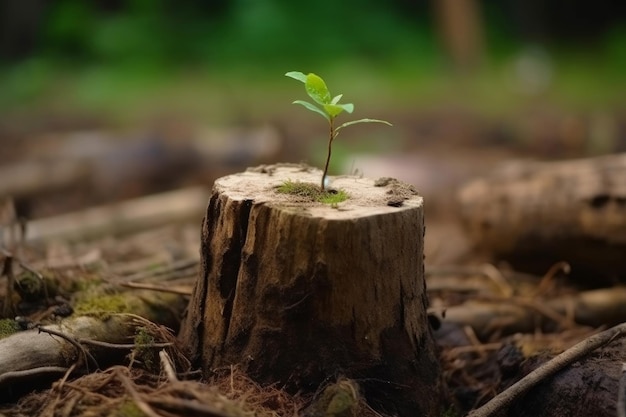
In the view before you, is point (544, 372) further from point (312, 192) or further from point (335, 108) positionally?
point (335, 108)

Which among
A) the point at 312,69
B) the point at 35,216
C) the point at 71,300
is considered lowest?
the point at 35,216

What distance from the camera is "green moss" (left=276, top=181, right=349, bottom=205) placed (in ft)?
7.03

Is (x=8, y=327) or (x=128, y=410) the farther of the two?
(x=8, y=327)

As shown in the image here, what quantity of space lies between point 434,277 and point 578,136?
4.43 m

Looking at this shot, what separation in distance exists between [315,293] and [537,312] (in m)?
1.43

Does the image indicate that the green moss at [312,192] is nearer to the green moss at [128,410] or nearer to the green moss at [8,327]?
the green moss at [128,410]

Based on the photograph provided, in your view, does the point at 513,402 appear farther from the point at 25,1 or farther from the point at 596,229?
the point at 25,1

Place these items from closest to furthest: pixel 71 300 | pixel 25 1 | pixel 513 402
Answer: pixel 513 402 → pixel 71 300 → pixel 25 1

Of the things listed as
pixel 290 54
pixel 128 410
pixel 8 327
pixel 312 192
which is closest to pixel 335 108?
pixel 312 192

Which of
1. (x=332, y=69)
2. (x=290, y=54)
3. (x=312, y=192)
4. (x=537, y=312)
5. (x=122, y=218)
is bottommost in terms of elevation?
(x=122, y=218)

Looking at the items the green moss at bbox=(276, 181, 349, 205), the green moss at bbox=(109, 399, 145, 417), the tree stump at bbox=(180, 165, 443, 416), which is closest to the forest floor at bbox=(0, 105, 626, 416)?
the green moss at bbox=(109, 399, 145, 417)

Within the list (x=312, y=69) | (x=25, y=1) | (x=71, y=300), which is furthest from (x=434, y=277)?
(x=25, y=1)

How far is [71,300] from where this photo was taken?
252cm

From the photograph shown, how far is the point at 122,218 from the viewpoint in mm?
4980
